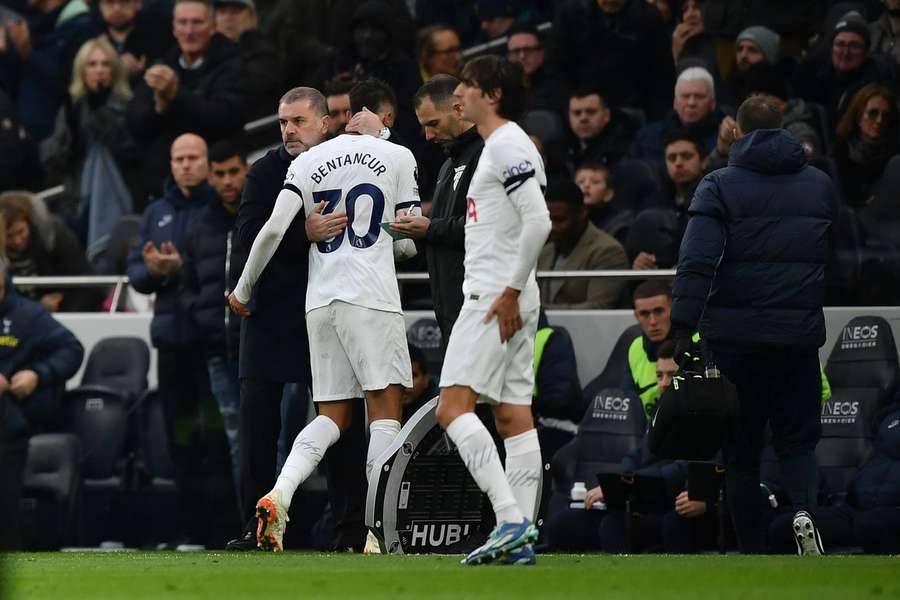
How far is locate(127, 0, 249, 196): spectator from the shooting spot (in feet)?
51.3

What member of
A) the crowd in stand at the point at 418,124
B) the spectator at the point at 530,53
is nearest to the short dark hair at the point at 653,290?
the crowd in stand at the point at 418,124

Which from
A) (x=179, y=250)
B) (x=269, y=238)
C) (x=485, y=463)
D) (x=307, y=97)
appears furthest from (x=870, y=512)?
(x=179, y=250)

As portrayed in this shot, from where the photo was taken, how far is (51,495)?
14359 millimetres

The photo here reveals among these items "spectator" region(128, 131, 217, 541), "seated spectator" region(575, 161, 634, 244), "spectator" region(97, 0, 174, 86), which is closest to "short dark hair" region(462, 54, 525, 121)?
"spectator" region(128, 131, 217, 541)

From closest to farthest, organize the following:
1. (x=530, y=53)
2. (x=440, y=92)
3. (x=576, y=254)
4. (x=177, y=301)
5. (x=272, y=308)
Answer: (x=440, y=92) < (x=272, y=308) < (x=576, y=254) < (x=177, y=301) < (x=530, y=53)

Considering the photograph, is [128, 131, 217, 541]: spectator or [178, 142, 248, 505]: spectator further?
[128, 131, 217, 541]: spectator

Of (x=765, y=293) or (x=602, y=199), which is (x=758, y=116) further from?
(x=602, y=199)

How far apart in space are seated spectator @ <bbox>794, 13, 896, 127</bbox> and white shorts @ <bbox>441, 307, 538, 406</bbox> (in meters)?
6.08

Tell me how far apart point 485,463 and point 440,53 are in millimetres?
7583

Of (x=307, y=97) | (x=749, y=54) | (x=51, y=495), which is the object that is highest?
(x=749, y=54)

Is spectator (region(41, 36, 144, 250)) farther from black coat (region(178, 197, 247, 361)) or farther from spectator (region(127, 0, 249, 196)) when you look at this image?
black coat (region(178, 197, 247, 361))

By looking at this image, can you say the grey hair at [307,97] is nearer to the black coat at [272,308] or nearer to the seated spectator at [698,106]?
the black coat at [272,308]

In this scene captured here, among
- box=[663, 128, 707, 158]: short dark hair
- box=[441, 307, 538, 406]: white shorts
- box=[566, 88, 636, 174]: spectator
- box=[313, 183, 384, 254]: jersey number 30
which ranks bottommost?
box=[441, 307, 538, 406]: white shorts

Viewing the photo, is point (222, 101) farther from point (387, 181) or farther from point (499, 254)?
point (499, 254)
